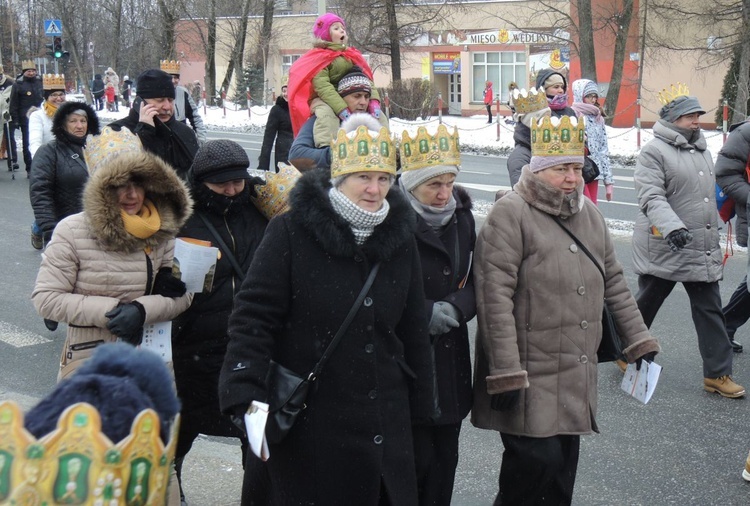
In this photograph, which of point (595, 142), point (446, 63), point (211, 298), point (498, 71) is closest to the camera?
point (211, 298)

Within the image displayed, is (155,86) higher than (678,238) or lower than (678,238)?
higher

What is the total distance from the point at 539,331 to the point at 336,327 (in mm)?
1062

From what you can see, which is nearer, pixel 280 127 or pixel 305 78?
pixel 305 78

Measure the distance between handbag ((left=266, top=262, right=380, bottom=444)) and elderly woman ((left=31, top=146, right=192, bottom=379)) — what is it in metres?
0.93

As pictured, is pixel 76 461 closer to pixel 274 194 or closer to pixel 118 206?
pixel 118 206

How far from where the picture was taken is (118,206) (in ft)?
13.1

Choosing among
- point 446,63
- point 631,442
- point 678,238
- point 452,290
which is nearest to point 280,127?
point 678,238

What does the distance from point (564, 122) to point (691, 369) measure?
3.31 metres

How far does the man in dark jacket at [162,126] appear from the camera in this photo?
19.1 feet

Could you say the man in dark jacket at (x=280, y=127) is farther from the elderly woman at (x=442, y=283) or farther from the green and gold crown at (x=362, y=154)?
the green and gold crown at (x=362, y=154)

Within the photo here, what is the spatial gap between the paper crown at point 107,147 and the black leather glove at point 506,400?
75.2 inches

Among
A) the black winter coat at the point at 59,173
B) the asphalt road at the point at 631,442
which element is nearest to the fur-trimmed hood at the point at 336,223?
the asphalt road at the point at 631,442

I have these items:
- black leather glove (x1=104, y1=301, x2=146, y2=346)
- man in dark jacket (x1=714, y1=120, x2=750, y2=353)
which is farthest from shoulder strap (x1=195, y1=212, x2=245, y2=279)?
man in dark jacket (x1=714, y1=120, x2=750, y2=353)

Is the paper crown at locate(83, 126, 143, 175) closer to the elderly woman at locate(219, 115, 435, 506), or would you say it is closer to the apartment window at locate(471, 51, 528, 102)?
the elderly woman at locate(219, 115, 435, 506)
